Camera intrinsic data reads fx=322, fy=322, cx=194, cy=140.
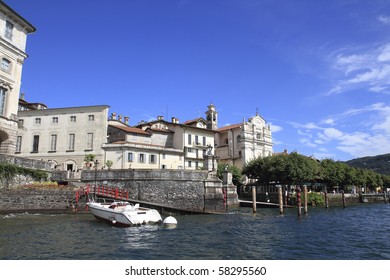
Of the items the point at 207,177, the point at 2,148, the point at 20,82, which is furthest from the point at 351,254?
the point at 20,82

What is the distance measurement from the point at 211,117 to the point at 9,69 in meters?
49.9

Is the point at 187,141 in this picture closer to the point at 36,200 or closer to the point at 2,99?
the point at 2,99

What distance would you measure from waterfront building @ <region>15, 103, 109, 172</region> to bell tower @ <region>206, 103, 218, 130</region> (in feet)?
115

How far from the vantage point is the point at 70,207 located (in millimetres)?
30688

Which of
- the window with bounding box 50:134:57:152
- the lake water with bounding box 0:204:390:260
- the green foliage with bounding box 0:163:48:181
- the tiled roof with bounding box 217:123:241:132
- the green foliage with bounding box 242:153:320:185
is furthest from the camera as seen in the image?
the tiled roof with bounding box 217:123:241:132

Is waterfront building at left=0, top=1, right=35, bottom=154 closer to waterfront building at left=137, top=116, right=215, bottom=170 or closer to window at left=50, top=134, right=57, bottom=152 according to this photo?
window at left=50, top=134, right=57, bottom=152

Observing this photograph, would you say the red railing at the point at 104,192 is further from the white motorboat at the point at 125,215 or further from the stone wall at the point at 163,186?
the white motorboat at the point at 125,215

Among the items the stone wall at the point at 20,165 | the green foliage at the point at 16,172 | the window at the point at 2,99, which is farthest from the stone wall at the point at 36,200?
the window at the point at 2,99

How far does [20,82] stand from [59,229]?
24352 mm

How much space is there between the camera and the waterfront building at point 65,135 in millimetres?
47500

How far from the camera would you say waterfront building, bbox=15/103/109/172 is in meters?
47.5

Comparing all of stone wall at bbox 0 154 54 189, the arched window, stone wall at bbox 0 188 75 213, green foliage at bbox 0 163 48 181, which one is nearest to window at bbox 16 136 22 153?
the arched window

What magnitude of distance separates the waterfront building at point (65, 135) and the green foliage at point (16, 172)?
12.5 m
